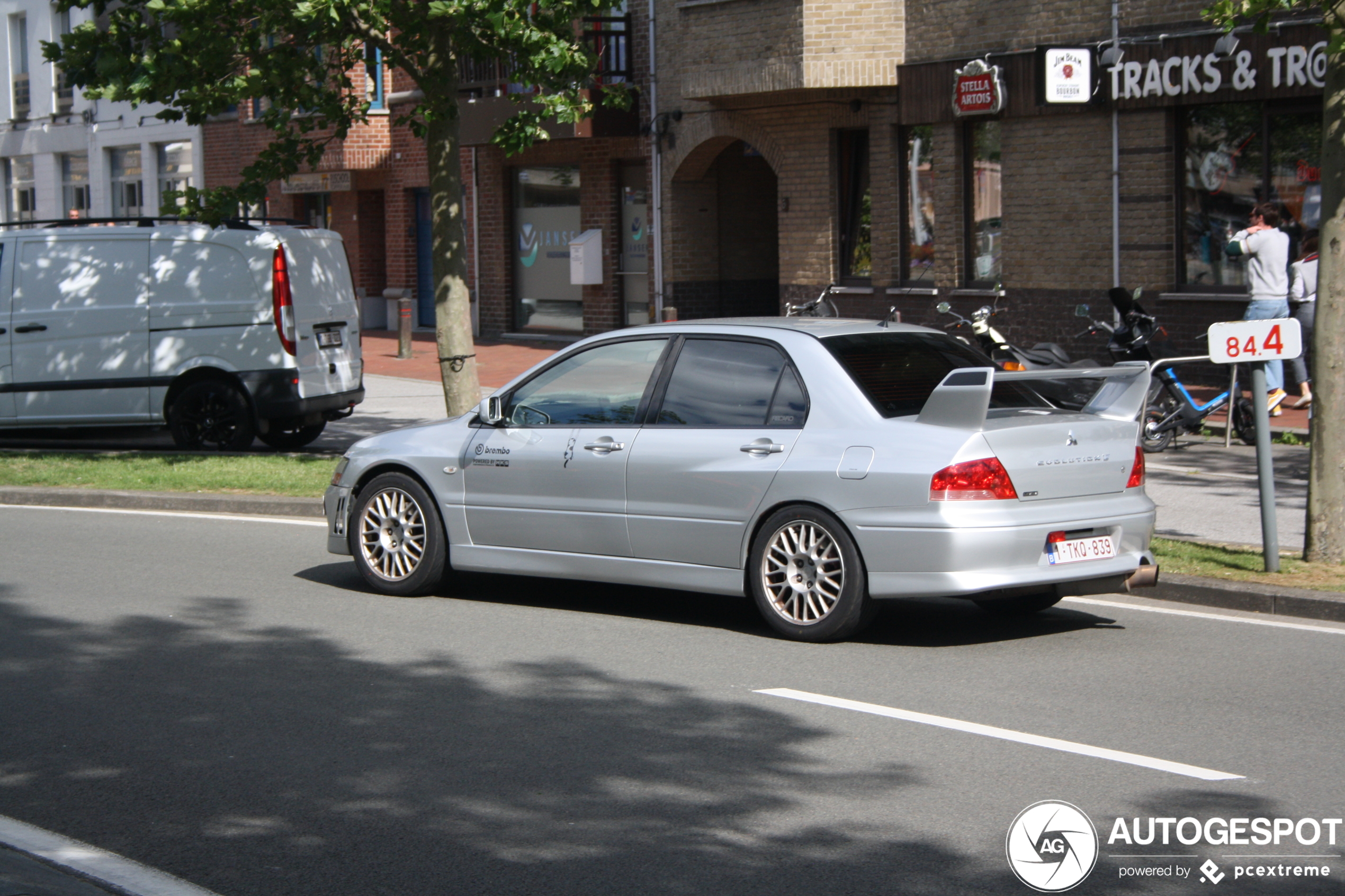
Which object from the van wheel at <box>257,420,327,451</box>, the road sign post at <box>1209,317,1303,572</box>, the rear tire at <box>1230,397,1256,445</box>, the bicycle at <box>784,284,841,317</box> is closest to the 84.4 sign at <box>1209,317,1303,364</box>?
the road sign post at <box>1209,317,1303,572</box>

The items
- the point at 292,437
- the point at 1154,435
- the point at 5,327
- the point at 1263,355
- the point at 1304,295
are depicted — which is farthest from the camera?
the point at 292,437

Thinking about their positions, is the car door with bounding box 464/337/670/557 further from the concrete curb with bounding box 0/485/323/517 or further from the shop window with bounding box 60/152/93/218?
the shop window with bounding box 60/152/93/218

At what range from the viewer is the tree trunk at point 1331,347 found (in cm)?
847

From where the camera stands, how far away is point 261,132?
1356 inches

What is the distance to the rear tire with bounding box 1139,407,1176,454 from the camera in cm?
1411

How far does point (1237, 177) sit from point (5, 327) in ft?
42.3

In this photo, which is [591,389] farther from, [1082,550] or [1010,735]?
[1010,735]

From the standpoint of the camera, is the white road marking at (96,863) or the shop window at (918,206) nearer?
the white road marking at (96,863)

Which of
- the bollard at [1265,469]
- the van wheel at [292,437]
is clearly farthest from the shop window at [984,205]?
the bollard at [1265,469]

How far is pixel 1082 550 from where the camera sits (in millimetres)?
7387

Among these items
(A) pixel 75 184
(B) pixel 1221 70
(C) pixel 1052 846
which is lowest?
(C) pixel 1052 846

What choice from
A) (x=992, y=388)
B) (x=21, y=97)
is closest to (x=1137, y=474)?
(x=992, y=388)

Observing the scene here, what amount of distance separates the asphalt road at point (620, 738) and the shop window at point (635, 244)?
17136 millimetres

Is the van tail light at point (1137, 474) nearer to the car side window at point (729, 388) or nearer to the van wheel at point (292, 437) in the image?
the car side window at point (729, 388)
